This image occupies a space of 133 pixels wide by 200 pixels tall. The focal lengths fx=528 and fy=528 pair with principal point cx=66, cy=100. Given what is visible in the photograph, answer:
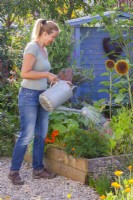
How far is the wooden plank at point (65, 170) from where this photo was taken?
17.6 feet

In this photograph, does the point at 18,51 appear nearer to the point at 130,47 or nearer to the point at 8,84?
the point at 8,84

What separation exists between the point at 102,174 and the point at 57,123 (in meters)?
1.21

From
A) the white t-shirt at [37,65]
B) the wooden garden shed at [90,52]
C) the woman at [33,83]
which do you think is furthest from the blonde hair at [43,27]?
the wooden garden shed at [90,52]

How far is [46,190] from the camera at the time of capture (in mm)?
5254

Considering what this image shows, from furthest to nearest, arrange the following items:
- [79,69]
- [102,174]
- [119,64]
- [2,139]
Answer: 1. [79,69]
2. [2,139]
3. [119,64]
4. [102,174]

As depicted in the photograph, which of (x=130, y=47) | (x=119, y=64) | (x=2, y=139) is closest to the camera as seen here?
(x=119, y=64)

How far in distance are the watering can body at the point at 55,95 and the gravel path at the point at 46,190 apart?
80 cm

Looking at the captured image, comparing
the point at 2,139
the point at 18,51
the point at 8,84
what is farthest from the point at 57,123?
the point at 18,51

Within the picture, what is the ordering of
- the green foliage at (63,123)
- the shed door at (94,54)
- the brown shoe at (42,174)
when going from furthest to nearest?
the shed door at (94,54) < the green foliage at (63,123) < the brown shoe at (42,174)

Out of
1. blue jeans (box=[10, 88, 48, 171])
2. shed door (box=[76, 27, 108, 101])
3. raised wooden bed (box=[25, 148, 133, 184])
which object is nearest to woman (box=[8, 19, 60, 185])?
blue jeans (box=[10, 88, 48, 171])

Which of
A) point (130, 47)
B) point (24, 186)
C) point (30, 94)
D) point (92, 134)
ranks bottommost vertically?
point (24, 186)

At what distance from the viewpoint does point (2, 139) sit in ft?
22.7

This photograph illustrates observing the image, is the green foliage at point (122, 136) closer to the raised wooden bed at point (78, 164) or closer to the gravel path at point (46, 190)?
the raised wooden bed at point (78, 164)

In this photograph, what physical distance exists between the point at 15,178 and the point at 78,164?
0.68 m
